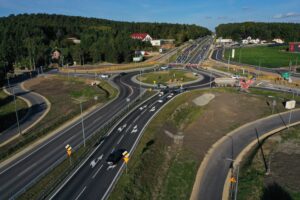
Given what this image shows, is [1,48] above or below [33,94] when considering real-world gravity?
above

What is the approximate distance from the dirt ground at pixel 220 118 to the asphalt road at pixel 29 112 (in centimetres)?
4220

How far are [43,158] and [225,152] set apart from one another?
35633 millimetres

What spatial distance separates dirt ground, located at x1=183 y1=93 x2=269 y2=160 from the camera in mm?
58156

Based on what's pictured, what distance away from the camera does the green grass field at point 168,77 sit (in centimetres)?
11144

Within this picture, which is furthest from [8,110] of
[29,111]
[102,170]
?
[102,170]

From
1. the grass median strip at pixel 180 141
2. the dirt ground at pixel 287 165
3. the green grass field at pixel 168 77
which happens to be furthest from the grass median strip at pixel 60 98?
the dirt ground at pixel 287 165

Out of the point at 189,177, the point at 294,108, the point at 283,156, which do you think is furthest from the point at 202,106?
the point at 189,177

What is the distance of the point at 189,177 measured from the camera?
4522 cm

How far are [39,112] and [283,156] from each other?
222 ft

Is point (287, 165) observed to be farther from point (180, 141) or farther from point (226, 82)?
point (226, 82)

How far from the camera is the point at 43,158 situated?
5025cm

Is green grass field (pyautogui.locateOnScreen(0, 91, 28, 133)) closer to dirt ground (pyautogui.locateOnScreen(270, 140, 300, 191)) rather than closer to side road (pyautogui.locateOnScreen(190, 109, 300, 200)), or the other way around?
side road (pyautogui.locateOnScreen(190, 109, 300, 200))

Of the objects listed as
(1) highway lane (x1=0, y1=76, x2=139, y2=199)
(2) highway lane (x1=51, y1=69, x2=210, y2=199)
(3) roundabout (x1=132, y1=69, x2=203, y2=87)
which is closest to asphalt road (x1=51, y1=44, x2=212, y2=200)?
(2) highway lane (x1=51, y1=69, x2=210, y2=199)

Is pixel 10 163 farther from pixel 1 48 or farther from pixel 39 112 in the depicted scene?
pixel 1 48
